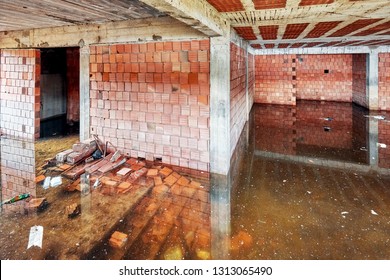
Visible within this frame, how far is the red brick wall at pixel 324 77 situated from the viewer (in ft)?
37.5

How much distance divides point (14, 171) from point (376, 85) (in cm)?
1103

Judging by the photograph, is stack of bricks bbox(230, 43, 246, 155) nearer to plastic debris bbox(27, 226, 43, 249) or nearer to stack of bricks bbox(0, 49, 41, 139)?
plastic debris bbox(27, 226, 43, 249)

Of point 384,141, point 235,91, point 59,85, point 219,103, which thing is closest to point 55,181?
point 219,103

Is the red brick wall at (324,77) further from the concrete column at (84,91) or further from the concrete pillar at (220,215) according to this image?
the concrete column at (84,91)

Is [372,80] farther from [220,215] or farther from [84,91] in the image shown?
[84,91]

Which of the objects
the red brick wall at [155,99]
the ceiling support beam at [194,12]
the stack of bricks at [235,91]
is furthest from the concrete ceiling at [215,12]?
the stack of bricks at [235,91]

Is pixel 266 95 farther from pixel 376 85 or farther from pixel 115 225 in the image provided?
pixel 115 225

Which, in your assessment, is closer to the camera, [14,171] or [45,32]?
[14,171]

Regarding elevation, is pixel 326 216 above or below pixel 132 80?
below

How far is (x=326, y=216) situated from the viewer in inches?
113

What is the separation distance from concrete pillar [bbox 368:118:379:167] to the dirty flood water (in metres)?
0.04

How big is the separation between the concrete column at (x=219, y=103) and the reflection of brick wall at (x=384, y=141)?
8.92 feet
